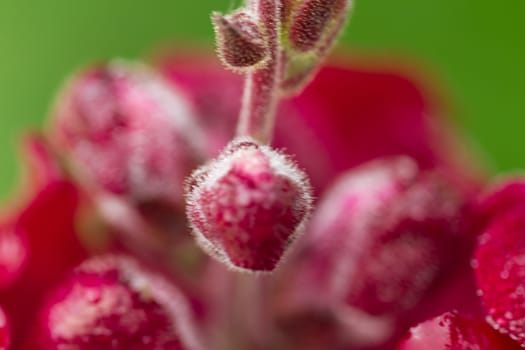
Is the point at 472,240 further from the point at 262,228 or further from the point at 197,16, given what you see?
the point at 197,16

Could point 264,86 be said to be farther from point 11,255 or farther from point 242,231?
point 11,255

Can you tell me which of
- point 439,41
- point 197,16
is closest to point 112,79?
point 197,16

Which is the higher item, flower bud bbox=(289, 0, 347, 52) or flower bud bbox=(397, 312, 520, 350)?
flower bud bbox=(289, 0, 347, 52)

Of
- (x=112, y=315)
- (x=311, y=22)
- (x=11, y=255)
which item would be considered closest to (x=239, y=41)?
(x=311, y=22)

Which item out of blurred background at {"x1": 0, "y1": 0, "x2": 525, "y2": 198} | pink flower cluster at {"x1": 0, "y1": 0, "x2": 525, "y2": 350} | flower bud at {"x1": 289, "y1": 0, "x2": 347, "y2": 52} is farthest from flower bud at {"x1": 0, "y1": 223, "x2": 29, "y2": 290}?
blurred background at {"x1": 0, "y1": 0, "x2": 525, "y2": 198}

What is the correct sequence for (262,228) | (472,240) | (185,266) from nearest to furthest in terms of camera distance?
(262,228) < (472,240) < (185,266)

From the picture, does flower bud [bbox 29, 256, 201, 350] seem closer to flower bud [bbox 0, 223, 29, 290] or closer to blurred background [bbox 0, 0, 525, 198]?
flower bud [bbox 0, 223, 29, 290]
